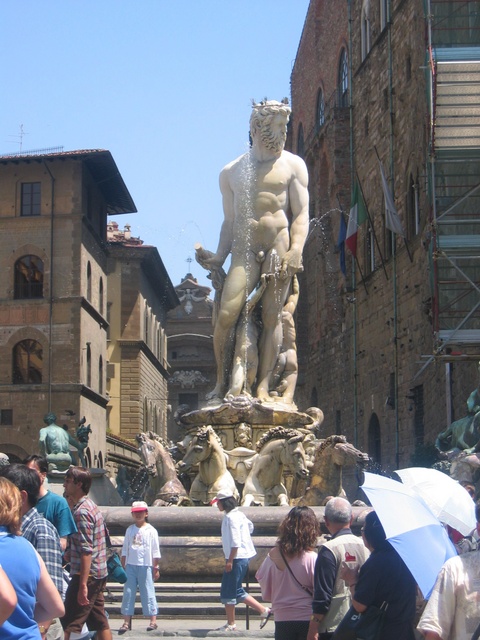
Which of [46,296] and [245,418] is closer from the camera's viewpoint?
[245,418]

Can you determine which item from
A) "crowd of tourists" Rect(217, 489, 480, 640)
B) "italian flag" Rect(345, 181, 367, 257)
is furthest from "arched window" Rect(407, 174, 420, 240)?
"crowd of tourists" Rect(217, 489, 480, 640)

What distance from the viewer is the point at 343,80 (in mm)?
43844

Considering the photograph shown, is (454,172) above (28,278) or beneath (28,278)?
beneath

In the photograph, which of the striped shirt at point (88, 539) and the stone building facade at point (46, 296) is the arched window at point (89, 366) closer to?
the stone building facade at point (46, 296)

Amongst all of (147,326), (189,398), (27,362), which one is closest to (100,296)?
(27,362)

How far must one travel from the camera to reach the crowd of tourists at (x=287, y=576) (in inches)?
192

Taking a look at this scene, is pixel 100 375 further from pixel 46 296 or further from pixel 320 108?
pixel 320 108

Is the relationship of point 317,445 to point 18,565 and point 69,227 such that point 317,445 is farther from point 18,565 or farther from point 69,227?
point 69,227

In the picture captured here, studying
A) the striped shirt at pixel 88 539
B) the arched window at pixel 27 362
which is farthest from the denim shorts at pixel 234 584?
the arched window at pixel 27 362

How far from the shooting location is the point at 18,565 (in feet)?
16.1

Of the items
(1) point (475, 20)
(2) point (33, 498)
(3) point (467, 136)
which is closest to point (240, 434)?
(2) point (33, 498)

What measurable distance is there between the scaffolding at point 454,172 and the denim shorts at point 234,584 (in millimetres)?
14041

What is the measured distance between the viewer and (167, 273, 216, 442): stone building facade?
85125 mm

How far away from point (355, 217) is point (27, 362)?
52.7 ft
